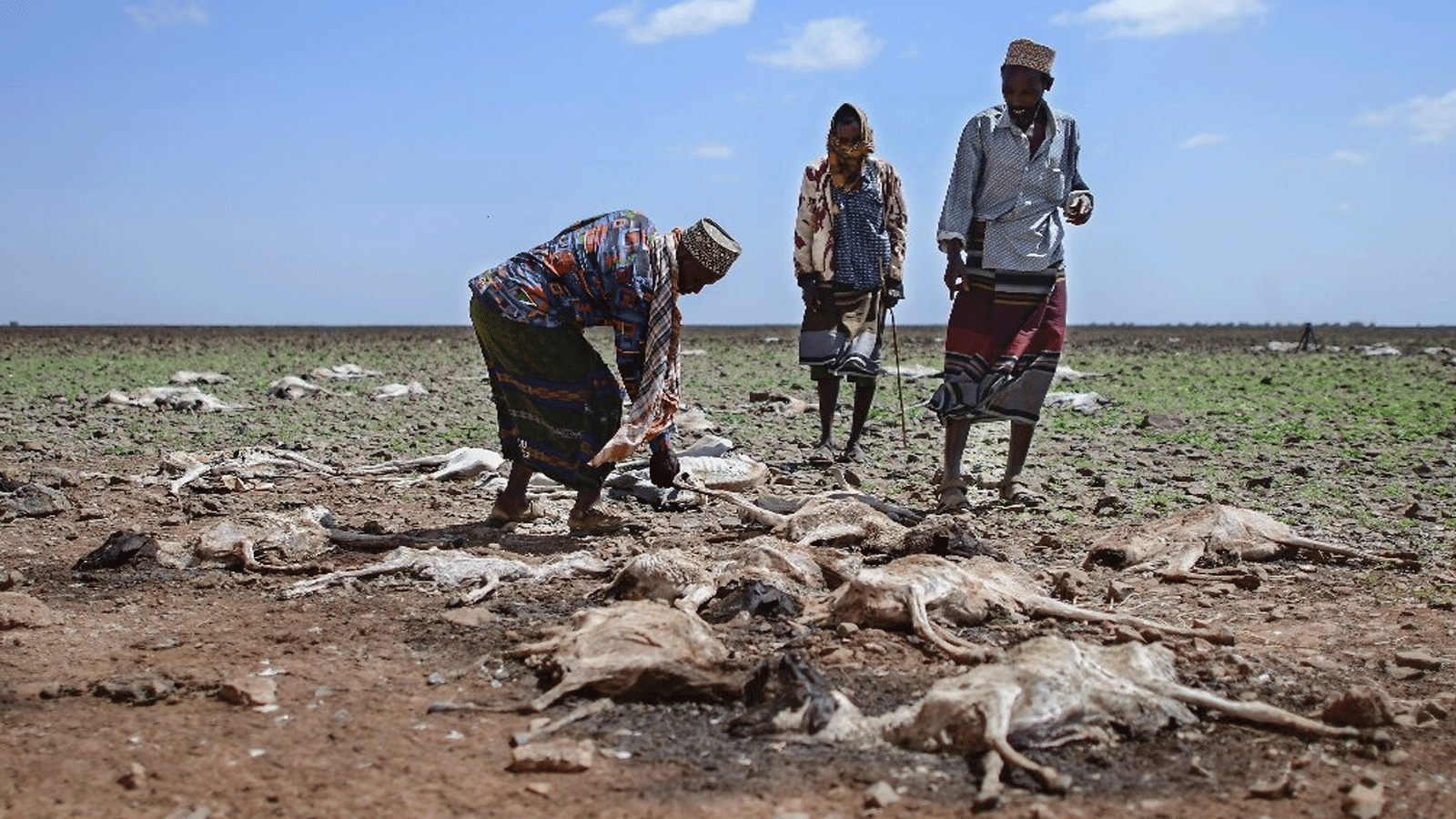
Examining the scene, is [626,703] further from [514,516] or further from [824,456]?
[824,456]

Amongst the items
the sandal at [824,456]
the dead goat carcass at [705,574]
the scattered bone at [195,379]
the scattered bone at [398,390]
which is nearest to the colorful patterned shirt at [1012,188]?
the sandal at [824,456]

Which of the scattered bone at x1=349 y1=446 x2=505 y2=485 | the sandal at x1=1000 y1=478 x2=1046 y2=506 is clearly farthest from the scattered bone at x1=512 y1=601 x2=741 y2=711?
the scattered bone at x1=349 y1=446 x2=505 y2=485

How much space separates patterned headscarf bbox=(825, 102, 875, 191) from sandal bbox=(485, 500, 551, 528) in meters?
3.05

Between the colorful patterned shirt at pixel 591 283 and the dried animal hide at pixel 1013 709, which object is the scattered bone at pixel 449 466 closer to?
the colorful patterned shirt at pixel 591 283

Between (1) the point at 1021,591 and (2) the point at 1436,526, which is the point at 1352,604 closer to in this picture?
(1) the point at 1021,591

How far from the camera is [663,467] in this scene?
263 inches

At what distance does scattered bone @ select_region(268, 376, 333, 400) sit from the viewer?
14.2 m

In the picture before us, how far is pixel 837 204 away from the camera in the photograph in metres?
8.88

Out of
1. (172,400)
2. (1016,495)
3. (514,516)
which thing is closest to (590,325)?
(514,516)

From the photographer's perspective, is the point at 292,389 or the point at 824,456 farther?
the point at 292,389

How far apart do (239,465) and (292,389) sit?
633 centimetres

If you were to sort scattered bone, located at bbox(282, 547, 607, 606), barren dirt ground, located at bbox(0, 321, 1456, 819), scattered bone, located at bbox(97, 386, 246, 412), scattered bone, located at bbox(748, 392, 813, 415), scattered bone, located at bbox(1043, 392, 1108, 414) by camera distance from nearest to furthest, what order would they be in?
1. barren dirt ground, located at bbox(0, 321, 1456, 819)
2. scattered bone, located at bbox(282, 547, 607, 606)
3. scattered bone, located at bbox(1043, 392, 1108, 414)
4. scattered bone, located at bbox(748, 392, 813, 415)
5. scattered bone, located at bbox(97, 386, 246, 412)

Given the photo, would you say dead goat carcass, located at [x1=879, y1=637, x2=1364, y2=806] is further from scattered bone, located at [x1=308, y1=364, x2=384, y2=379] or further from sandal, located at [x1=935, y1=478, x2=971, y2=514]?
scattered bone, located at [x1=308, y1=364, x2=384, y2=379]

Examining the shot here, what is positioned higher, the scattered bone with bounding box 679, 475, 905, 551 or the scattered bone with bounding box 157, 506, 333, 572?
the scattered bone with bounding box 679, 475, 905, 551
